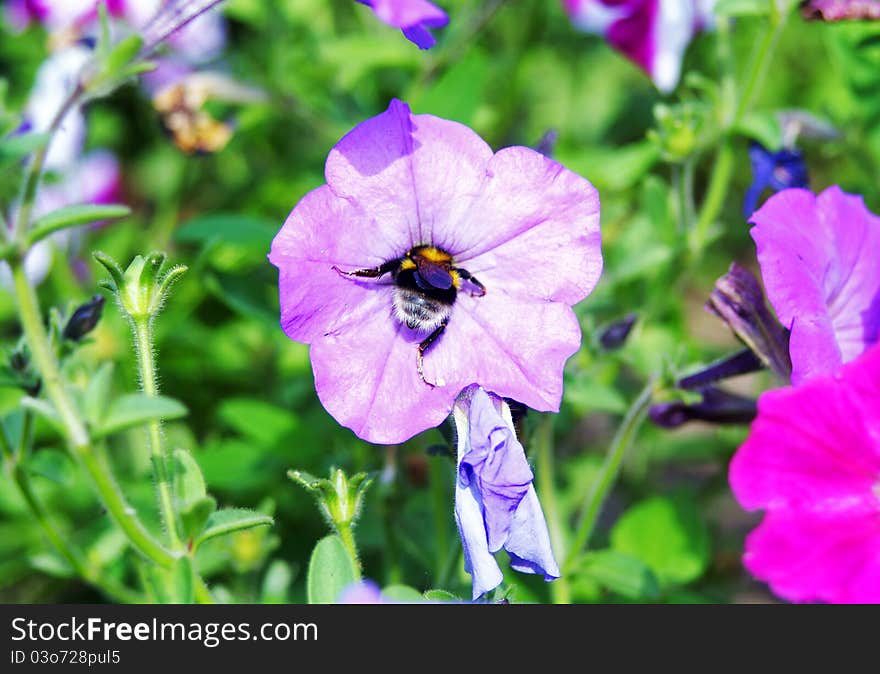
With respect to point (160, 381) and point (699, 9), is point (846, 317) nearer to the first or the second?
point (699, 9)

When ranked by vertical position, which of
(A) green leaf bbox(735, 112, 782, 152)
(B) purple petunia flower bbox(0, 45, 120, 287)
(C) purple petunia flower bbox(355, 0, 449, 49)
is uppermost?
(B) purple petunia flower bbox(0, 45, 120, 287)

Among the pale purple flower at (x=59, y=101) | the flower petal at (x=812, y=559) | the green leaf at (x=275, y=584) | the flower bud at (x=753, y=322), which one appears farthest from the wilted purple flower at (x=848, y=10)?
the pale purple flower at (x=59, y=101)

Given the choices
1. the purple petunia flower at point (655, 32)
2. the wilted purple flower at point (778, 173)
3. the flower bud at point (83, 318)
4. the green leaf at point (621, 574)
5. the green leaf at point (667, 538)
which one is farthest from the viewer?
the purple petunia flower at point (655, 32)

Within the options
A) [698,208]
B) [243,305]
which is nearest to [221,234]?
[243,305]

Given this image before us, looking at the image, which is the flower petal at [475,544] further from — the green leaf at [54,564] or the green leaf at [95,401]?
the green leaf at [54,564]

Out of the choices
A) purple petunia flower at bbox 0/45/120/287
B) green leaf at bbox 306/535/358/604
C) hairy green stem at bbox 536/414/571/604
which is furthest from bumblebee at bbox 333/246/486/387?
purple petunia flower at bbox 0/45/120/287

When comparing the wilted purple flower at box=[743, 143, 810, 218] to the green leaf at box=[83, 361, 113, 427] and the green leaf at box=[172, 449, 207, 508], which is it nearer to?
the green leaf at box=[172, 449, 207, 508]

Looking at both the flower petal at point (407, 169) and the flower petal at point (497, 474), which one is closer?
the flower petal at point (497, 474)
